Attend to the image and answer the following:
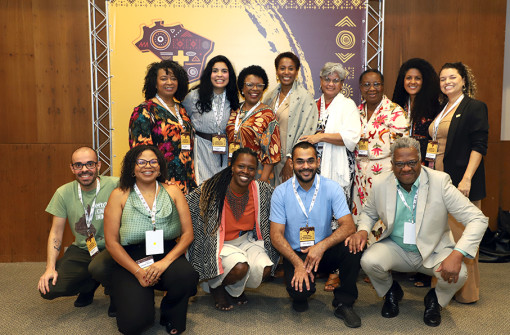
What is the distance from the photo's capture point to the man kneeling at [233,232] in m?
2.95

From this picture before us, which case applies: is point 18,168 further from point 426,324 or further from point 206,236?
point 426,324

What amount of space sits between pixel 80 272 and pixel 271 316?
1403mm

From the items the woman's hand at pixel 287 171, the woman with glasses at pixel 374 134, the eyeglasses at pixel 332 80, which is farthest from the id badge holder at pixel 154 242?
the eyeglasses at pixel 332 80

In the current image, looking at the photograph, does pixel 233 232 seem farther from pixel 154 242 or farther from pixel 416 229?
pixel 416 229

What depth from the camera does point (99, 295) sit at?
11.0ft

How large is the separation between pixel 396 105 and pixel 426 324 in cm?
181

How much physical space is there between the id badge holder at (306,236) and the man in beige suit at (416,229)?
252mm

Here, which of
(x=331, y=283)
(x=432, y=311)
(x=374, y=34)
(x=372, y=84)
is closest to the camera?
(x=432, y=311)

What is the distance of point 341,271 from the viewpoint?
2.87 metres

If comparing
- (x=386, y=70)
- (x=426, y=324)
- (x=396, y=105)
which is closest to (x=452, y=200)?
(x=426, y=324)

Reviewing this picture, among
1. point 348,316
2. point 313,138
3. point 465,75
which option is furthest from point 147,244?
point 465,75

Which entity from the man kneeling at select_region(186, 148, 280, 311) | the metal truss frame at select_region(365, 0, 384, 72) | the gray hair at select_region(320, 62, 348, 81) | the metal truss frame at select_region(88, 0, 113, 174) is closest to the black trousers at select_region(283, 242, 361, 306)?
the man kneeling at select_region(186, 148, 280, 311)

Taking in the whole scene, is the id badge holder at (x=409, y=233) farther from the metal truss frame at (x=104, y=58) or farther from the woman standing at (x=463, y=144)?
the metal truss frame at (x=104, y=58)

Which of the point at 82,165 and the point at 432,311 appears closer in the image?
the point at 432,311
